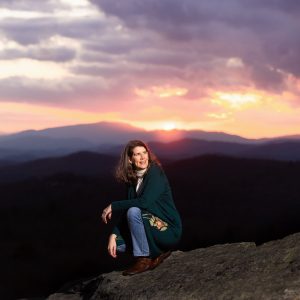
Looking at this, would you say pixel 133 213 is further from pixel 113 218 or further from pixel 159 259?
pixel 113 218

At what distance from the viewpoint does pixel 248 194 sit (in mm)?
76250

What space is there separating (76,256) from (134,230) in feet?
141

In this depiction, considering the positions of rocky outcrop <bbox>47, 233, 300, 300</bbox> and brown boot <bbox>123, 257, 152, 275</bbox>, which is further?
brown boot <bbox>123, 257, 152, 275</bbox>

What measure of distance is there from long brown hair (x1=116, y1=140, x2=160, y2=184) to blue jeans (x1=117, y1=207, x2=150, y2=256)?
0.40m

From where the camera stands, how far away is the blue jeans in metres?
7.09

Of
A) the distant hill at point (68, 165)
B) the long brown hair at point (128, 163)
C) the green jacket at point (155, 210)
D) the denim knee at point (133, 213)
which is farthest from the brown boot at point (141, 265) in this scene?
the distant hill at point (68, 165)

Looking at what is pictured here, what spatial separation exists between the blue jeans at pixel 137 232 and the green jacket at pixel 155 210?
0.05m

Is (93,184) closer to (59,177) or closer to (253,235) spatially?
(59,177)

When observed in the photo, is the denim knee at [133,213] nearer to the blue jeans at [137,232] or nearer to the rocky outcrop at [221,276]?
the blue jeans at [137,232]

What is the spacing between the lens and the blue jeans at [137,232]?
279 inches

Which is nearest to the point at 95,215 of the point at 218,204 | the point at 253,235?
the point at 218,204

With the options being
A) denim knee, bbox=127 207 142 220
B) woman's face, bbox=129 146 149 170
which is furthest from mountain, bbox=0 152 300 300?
woman's face, bbox=129 146 149 170

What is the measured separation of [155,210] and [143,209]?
0.15m

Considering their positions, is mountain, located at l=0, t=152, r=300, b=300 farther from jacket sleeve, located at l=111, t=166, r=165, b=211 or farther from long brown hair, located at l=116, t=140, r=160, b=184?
long brown hair, located at l=116, t=140, r=160, b=184
